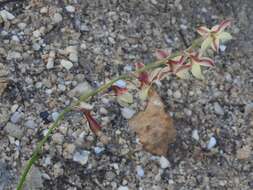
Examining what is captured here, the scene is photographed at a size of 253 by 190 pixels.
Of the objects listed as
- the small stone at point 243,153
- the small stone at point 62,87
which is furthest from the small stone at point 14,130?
the small stone at point 243,153

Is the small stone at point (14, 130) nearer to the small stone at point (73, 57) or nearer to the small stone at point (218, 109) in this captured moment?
the small stone at point (73, 57)

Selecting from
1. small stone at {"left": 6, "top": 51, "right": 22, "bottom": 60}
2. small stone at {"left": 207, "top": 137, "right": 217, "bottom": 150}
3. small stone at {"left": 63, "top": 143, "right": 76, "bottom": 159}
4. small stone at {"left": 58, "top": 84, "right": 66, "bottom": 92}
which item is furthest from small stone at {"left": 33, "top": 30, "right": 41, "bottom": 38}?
small stone at {"left": 207, "top": 137, "right": 217, "bottom": 150}

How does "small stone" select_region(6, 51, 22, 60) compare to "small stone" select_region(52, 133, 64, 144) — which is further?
"small stone" select_region(6, 51, 22, 60)

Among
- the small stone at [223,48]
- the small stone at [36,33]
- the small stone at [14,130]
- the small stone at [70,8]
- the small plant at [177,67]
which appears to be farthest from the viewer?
the small stone at [223,48]

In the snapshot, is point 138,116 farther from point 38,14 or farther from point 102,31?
point 38,14

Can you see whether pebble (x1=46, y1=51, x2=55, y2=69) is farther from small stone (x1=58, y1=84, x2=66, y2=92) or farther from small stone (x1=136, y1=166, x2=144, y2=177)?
small stone (x1=136, y1=166, x2=144, y2=177)

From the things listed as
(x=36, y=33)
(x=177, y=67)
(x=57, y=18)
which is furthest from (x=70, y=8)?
(x=177, y=67)

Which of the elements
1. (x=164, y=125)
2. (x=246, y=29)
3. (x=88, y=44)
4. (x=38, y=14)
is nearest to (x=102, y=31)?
(x=88, y=44)

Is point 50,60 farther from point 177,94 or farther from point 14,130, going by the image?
point 177,94

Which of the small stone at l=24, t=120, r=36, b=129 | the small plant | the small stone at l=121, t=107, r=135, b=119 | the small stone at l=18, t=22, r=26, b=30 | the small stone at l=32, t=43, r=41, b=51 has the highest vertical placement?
the small plant
